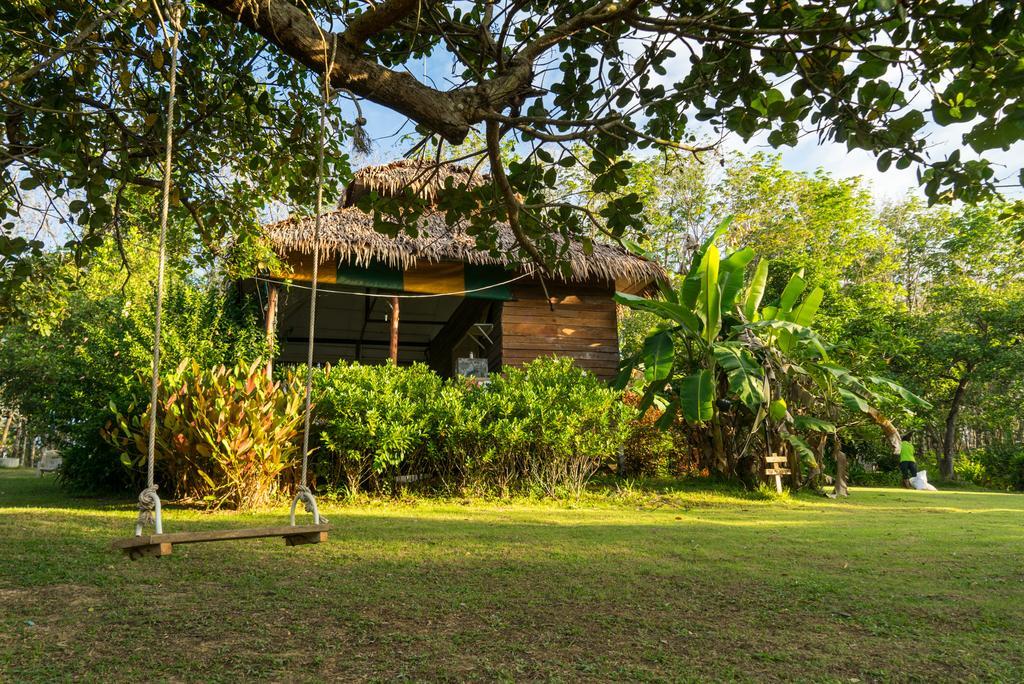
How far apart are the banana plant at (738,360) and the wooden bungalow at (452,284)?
162 cm

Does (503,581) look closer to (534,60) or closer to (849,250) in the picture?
(534,60)

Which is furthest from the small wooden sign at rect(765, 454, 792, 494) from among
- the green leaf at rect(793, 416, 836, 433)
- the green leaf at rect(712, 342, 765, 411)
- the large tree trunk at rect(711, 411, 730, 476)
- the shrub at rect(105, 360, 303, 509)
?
the shrub at rect(105, 360, 303, 509)

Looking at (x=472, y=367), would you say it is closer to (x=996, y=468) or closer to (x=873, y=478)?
(x=873, y=478)

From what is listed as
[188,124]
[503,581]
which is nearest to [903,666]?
[503,581]

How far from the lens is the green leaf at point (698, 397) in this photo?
26.4 feet

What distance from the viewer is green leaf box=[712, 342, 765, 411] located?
320 inches

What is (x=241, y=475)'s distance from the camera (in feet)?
22.2

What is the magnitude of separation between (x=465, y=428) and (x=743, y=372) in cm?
340

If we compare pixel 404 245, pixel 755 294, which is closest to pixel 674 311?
pixel 755 294

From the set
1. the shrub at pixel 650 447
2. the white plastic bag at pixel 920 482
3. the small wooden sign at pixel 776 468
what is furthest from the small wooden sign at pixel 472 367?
the white plastic bag at pixel 920 482

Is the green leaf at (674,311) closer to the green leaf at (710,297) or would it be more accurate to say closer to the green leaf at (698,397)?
the green leaf at (710,297)

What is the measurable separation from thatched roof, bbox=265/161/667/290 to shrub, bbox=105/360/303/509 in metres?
3.20

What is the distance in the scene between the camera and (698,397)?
8.07 m

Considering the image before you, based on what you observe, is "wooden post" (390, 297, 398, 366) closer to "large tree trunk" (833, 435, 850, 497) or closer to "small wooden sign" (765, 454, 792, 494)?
"small wooden sign" (765, 454, 792, 494)
